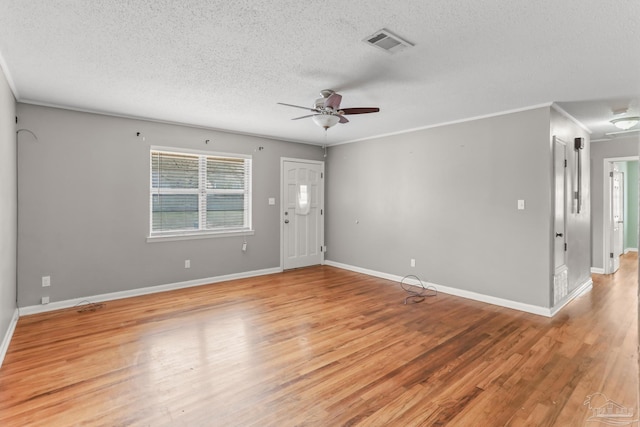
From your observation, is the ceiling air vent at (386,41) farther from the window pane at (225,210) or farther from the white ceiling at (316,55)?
the window pane at (225,210)

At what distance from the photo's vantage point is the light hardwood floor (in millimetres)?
2103

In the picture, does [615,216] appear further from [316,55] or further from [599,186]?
[316,55]

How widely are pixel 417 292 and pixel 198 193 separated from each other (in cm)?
377

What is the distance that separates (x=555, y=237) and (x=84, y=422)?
16.1 feet

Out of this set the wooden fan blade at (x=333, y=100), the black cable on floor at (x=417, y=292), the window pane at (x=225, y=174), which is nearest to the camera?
the wooden fan blade at (x=333, y=100)

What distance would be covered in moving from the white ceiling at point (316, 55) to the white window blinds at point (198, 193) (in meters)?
1.02

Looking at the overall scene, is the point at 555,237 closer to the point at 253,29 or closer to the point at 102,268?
the point at 253,29

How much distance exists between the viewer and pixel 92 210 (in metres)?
4.32

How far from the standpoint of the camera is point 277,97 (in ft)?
12.2

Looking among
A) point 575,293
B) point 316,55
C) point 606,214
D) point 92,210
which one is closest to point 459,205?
point 575,293

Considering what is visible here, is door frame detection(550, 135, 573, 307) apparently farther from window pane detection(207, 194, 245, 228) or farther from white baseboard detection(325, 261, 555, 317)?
window pane detection(207, 194, 245, 228)

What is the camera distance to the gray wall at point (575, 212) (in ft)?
14.2

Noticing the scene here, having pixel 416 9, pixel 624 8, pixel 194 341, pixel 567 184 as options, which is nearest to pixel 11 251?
pixel 194 341

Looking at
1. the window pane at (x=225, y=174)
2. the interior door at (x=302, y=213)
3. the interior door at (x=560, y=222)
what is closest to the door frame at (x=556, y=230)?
the interior door at (x=560, y=222)
